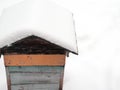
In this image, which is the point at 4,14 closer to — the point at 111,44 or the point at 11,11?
the point at 11,11

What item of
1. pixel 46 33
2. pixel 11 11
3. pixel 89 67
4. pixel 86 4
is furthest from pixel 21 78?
pixel 86 4

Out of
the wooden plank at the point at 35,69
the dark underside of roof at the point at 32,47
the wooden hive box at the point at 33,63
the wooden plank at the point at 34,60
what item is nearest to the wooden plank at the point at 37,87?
the wooden hive box at the point at 33,63

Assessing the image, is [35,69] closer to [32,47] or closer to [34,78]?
[34,78]

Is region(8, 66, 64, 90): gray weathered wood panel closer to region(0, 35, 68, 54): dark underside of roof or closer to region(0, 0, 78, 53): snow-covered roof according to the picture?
region(0, 35, 68, 54): dark underside of roof

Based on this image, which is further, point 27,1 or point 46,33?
point 27,1

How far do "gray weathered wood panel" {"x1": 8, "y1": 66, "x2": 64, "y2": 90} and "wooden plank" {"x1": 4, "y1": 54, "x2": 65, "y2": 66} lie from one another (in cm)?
8

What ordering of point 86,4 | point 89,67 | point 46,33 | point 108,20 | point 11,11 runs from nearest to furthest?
point 46,33
point 11,11
point 89,67
point 108,20
point 86,4

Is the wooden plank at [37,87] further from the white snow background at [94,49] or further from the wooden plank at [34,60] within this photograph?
the white snow background at [94,49]

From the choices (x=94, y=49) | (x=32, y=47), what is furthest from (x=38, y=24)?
(x=94, y=49)

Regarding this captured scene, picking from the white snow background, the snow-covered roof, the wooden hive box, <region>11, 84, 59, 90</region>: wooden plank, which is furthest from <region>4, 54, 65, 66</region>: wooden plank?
the white snow background

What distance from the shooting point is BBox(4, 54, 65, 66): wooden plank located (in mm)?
2396

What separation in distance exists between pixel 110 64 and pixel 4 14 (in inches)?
86.7

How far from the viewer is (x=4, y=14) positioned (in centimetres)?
287

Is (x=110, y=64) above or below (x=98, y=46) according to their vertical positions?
below
